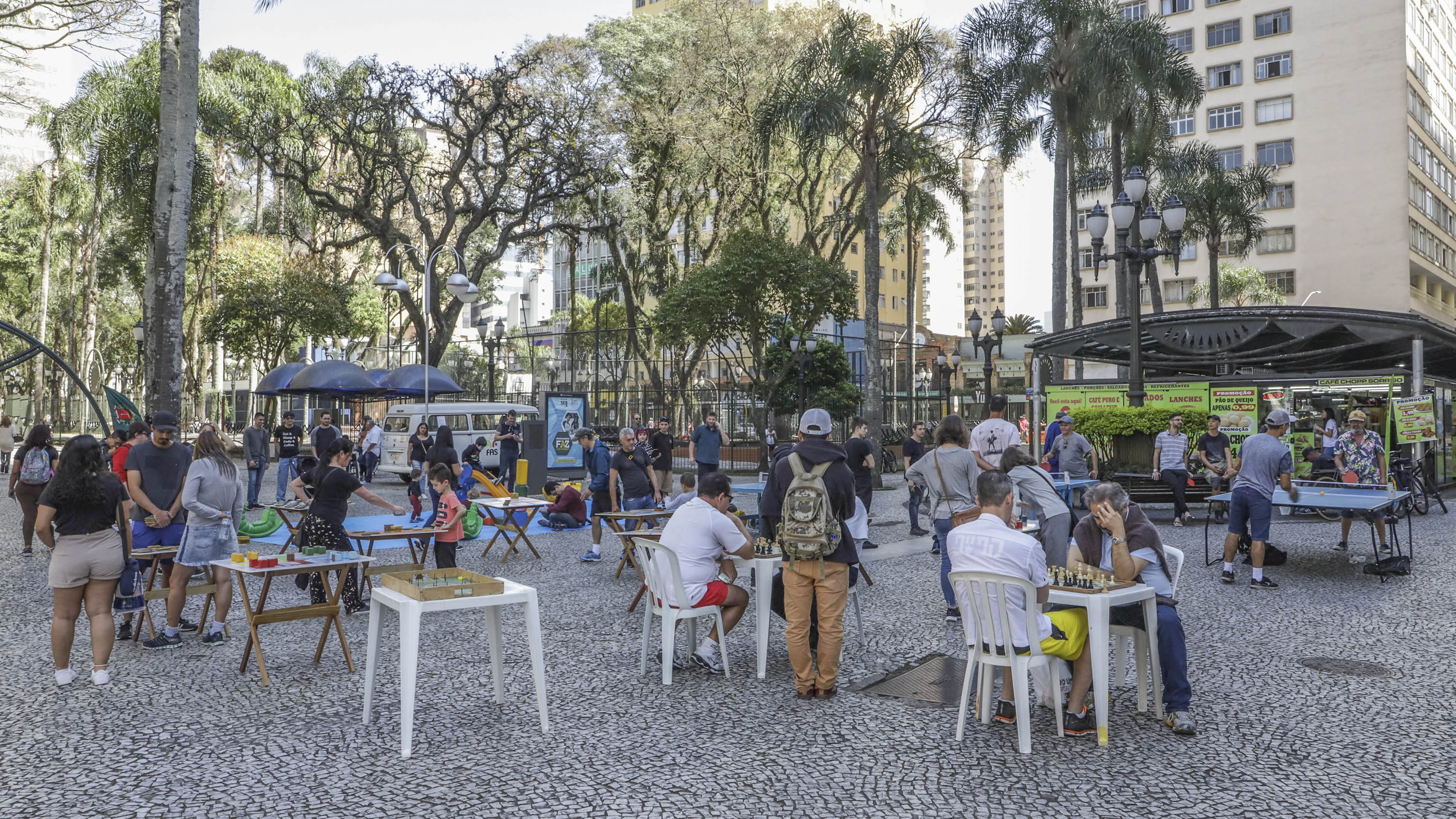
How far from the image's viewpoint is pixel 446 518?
939 cm

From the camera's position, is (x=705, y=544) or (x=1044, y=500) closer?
(x=705, y=544)

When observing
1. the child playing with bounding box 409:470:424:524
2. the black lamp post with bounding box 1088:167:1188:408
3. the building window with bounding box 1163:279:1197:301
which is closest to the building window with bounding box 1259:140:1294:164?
the building window with bounding box 1163:279:1197:301

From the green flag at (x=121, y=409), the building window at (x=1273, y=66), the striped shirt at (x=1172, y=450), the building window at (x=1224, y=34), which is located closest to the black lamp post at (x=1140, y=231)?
the striped shirt at (x=1172, y=450)

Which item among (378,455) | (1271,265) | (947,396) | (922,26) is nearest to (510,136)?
(378,455)

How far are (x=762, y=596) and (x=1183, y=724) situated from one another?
94.1 inches

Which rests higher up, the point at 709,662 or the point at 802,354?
the point at 802,354

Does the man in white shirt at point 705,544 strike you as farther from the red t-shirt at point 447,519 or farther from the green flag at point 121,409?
the green flag at point 121,409

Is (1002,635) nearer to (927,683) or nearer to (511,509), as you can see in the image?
(927,683)

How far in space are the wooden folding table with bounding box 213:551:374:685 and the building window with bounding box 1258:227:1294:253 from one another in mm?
56719

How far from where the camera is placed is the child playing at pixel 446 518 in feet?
29.2

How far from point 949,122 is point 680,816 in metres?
24.4

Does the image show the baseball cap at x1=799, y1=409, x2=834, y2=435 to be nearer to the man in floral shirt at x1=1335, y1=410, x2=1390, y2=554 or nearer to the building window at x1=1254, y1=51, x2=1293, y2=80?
the man in floral shirt at x1=1335, y1=410, x2=1390, y2=554

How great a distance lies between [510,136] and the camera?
26641 millimetres

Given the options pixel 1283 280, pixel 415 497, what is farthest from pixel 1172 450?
pixel 1283 280
